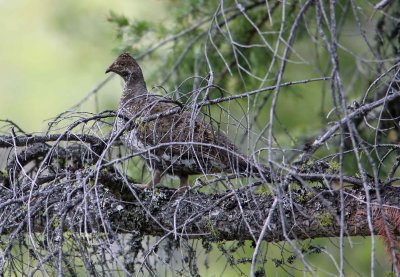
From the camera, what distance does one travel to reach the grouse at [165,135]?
3.06 meters

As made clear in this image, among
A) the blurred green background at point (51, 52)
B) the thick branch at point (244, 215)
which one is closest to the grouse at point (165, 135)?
the thick branch at point (244, 215)

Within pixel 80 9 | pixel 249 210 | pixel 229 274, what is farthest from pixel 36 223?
pixel 80 9

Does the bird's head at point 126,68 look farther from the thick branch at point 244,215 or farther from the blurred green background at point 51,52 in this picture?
the blurred green background at point 51,52

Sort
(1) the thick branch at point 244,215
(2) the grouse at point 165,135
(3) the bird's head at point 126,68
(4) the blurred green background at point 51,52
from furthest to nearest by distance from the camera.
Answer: (4) the blurred green background at point 51,52
(3) the bird's head at point 126,68
(1) the thick branch at point 244,215
(2) the grouse at point 165,135

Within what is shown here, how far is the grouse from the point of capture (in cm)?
306

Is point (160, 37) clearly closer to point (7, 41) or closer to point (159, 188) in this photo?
point (159, 188)

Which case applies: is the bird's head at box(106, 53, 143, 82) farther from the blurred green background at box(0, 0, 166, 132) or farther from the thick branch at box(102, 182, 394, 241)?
the blurred green background at box(0, 0, 166, 132)

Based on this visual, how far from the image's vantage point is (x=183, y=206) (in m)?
3.61

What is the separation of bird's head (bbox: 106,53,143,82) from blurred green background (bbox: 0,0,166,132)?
292 cm

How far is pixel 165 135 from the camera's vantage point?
10.7 feet

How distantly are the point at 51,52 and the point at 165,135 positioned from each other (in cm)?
715

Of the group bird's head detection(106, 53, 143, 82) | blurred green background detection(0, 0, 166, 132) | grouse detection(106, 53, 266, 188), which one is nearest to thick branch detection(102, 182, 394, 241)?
grouse detection(106, 53, 266, 188)

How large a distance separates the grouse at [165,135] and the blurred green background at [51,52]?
305cm

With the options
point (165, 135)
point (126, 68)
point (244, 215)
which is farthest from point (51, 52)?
point (244, 215)
